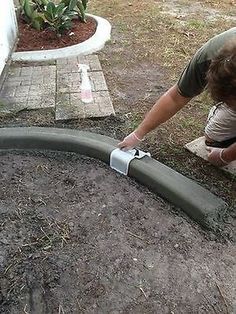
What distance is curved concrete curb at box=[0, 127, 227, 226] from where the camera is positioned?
80.1 inches

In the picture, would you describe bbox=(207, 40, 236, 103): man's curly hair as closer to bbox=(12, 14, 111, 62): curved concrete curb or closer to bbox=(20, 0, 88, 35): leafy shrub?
bbox=(12, 14, 111, 62): curved concrete curb

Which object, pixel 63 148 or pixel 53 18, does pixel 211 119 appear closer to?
pixel 63 148

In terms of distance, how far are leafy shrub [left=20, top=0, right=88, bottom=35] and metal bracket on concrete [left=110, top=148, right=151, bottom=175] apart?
2302 millimetres

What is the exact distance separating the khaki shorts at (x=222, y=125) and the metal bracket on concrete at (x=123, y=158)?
0.43 metres

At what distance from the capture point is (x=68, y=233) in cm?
196

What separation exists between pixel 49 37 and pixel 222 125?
2567 mm

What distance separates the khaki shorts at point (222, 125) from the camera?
2309 millimetres

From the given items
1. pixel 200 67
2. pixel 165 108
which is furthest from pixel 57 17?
pixel 200 67

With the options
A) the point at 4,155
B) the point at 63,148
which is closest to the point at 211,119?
the point at 63,148

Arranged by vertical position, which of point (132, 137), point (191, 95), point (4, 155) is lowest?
point (4, 155)

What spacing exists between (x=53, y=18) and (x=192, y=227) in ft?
9.57

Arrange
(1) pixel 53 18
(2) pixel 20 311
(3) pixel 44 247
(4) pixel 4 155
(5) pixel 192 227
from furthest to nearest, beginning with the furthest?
(1) pixel 53 18
(4) pixel 4 155
(5) pixel 192 227
(3) pixel 44 247
(2) pixel 20 311

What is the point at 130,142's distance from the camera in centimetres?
232

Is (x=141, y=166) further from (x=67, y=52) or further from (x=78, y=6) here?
(x=78, y=6)
